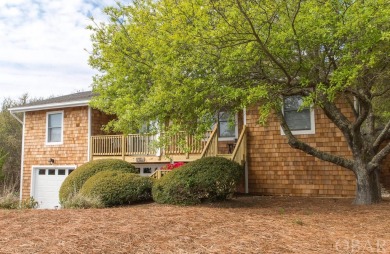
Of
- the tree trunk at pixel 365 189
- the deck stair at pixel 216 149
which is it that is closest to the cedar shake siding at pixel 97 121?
the deck stair at pixel 216 149

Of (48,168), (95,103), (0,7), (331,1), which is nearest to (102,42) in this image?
(95,103)

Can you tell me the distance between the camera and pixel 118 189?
1012 cm

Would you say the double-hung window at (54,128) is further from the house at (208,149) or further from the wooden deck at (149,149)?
the wooden deck at (149,149)

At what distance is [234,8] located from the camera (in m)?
6.86

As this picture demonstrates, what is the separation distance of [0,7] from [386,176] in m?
12.9

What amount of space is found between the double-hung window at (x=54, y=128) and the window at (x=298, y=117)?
432 inches

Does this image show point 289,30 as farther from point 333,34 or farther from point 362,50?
point 362,50

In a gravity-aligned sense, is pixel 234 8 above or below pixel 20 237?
above

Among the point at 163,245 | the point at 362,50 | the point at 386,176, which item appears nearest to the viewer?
the point at 163,245

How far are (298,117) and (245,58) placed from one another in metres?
5.22

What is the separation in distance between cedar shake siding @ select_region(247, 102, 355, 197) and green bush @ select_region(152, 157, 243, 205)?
82.4 inches

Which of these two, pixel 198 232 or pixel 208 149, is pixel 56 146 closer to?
pixel 208 149

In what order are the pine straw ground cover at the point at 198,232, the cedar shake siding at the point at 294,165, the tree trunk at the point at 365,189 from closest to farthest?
the pine straw ground cover at the point at 198,232
the tree trunk at the point at 365,189
the cedar shake siding at the point at 294,165

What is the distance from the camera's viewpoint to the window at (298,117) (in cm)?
1187
